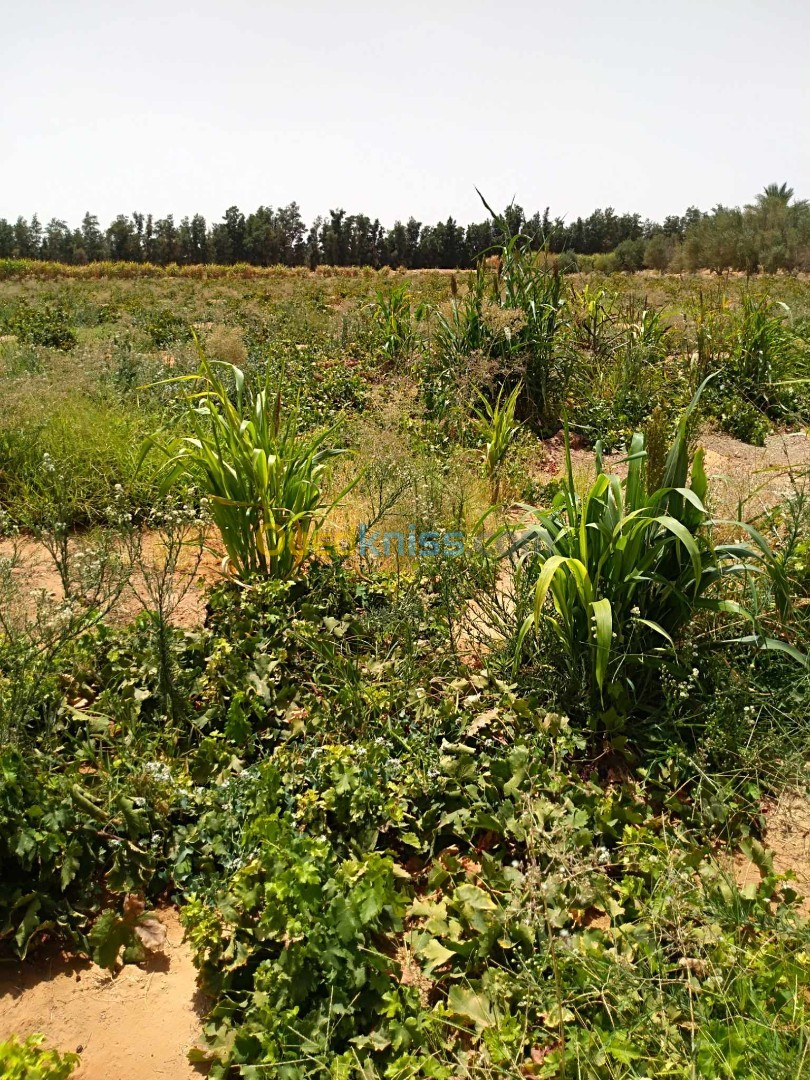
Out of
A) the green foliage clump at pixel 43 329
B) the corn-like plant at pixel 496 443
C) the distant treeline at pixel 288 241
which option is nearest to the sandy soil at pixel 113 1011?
the corn-like plant at pixel 496 443

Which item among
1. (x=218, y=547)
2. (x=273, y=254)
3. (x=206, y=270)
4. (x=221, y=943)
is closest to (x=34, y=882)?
(x=221, y=943)

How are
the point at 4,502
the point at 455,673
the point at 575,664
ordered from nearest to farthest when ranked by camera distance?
the point at 575,664 < the point at 455,673 < the point at 4,502

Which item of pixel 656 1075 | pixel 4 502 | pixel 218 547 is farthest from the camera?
pixel 4 502

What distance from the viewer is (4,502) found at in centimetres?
438

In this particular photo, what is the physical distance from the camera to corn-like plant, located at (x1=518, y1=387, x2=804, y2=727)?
2332 millimetres

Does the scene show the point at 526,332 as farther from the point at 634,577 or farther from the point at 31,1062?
the point at 31,1062

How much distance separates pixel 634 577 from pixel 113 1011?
1.87 m

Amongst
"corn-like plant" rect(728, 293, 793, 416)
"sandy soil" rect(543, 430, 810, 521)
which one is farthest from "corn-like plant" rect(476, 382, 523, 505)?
"corn-like plant" rect(728, 293, 793, 416)

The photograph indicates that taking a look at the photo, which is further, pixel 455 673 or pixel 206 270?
pixel 206 270

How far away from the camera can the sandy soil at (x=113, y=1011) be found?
5.34 ft

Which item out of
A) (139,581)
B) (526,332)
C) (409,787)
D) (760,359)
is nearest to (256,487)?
(139,581)

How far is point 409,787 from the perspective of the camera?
2.14 metres

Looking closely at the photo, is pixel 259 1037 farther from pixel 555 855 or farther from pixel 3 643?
pixel 3 643

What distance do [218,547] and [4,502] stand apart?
1624 millimetres
